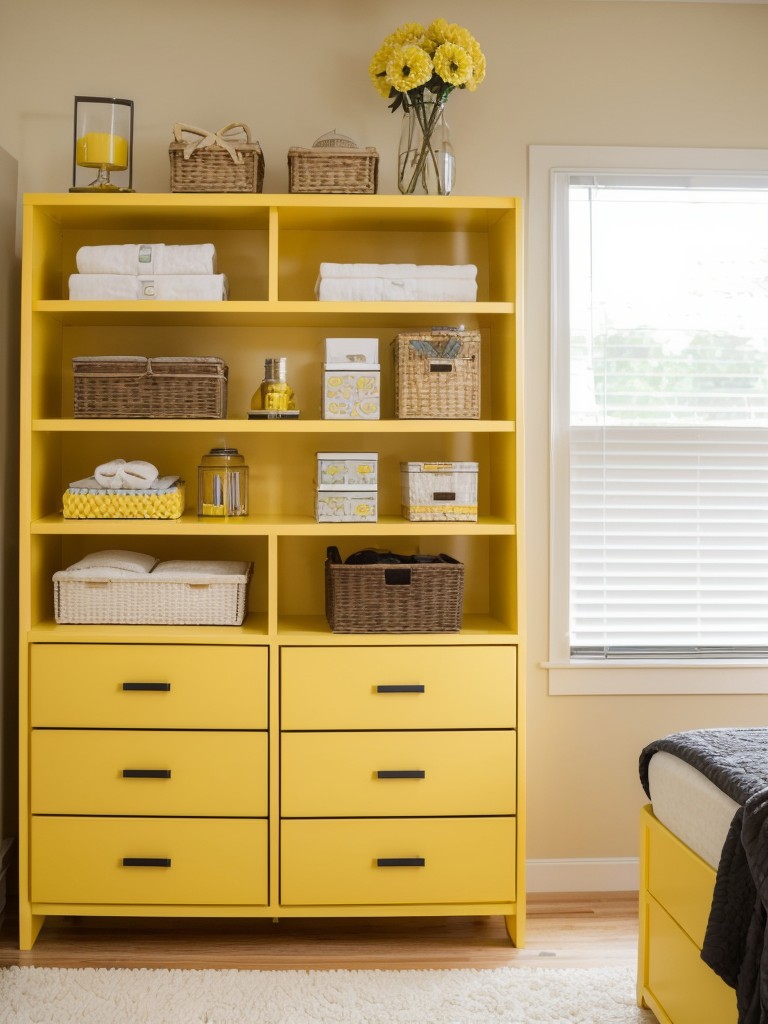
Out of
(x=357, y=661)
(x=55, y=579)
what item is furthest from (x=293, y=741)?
(x=55, y=579)

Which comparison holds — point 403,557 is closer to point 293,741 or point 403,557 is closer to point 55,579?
point 293,741

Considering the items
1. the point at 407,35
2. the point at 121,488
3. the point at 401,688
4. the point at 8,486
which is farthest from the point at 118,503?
the point at 407,35

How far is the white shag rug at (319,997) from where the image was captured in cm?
216

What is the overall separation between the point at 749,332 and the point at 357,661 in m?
1.64

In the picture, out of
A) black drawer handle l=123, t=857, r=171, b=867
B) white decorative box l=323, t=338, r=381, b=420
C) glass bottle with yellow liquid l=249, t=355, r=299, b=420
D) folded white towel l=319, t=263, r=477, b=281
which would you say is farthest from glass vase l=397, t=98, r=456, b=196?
black drawer handle l=123, t=857, r=171, b=867

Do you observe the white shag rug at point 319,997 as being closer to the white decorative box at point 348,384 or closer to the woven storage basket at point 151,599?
the woven storage basket at point 151,599

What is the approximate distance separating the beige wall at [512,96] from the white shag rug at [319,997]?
623mm

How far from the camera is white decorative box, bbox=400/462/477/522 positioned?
8.39ft

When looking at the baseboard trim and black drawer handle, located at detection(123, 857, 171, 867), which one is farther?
the baseboard trim

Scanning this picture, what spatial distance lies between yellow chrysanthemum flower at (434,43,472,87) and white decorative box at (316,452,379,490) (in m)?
1.07

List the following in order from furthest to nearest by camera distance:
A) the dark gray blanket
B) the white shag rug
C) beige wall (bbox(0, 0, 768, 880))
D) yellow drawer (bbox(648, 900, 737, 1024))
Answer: beige wall (bbox(0, 0, 768, 880))
the white shag rug
yellow drawer (bbox(648, 900, 737, 1024))
the dark gray blanket

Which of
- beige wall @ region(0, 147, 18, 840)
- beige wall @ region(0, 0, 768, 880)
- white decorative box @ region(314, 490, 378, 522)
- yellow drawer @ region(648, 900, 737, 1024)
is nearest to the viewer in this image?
yellow drawer @ region(648, 900, 737, 1024)

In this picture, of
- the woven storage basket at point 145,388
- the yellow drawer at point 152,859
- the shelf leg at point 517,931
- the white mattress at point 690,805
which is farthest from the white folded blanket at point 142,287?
the shelf leg at point 517,931

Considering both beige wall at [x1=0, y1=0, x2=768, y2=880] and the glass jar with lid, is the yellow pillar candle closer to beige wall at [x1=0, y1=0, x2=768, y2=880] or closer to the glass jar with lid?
beige wall at [x1=0, y1=0, x2=768, y2=880]
